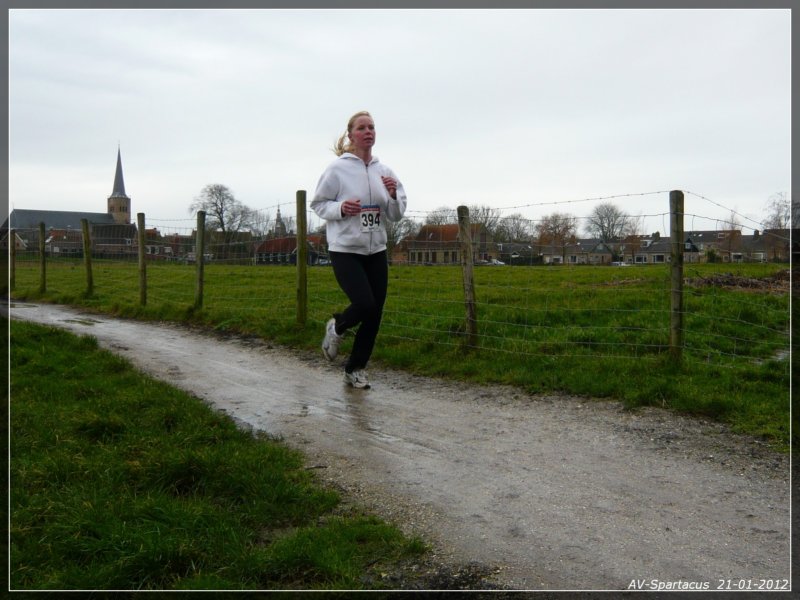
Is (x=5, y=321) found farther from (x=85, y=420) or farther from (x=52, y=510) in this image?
(x=52, y=510)

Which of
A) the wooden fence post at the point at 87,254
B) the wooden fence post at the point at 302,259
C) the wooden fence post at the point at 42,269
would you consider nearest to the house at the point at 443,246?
the wooden fence post at the point at 302,259

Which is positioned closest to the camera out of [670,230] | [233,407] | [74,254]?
[233,407]

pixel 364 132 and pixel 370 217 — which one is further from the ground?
pixel 364 132

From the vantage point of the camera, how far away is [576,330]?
27.1 ft

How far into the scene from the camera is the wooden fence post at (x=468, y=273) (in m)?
7.88

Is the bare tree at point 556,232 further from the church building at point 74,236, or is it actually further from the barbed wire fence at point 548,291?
the church building at point 74,236

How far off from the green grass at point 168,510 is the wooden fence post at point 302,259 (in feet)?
14.6

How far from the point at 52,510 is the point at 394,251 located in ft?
20.5

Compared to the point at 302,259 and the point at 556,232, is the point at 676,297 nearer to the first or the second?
the point at 556,232

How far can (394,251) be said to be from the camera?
9.23 metres

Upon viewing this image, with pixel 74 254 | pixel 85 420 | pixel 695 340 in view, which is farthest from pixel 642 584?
pixel 74 254

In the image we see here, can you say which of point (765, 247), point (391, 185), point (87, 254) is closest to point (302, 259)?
point (391, 185)

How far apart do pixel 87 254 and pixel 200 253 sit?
5.75m

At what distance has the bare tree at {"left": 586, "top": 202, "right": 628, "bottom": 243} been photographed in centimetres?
760
